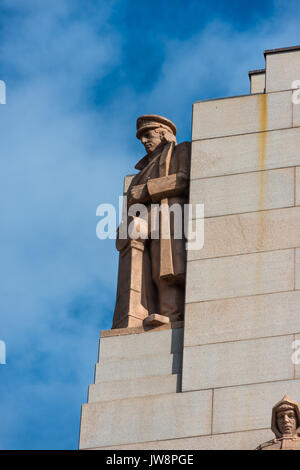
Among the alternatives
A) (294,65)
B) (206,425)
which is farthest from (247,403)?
(294,65)

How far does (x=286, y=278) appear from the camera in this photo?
2139 cm

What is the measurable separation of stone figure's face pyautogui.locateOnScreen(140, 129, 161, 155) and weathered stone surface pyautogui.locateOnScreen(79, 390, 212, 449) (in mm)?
4644

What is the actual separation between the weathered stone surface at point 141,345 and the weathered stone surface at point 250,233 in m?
1.22

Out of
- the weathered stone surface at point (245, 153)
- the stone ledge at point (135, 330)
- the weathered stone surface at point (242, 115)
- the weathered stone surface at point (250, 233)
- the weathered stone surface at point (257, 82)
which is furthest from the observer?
the weathered stone surface at point (257, 82)

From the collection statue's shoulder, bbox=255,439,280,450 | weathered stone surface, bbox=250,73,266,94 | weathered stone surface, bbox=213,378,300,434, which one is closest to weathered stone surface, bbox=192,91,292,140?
weathered stone surface, bbox=250,73,266,94

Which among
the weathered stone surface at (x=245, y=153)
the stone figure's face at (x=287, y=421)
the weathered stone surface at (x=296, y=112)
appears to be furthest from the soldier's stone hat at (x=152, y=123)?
the stone figure's face at (x=287, y=421)

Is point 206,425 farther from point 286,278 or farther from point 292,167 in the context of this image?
point 292,167

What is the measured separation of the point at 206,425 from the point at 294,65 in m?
6.14

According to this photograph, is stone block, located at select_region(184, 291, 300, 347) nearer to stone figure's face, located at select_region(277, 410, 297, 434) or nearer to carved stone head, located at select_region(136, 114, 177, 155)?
stone figure's face, located at select_region(277, 410, 297, 434)

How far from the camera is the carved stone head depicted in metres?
23.9

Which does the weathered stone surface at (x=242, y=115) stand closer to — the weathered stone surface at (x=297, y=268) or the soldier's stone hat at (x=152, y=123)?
the soldier's stone hat at (x=152, y=123)

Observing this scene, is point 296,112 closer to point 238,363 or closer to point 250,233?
point 250,233

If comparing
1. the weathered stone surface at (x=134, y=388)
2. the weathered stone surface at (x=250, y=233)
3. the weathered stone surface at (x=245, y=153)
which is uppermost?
the weathered stone surface at (x=245, y=153)

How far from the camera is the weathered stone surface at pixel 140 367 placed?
21.2 m
